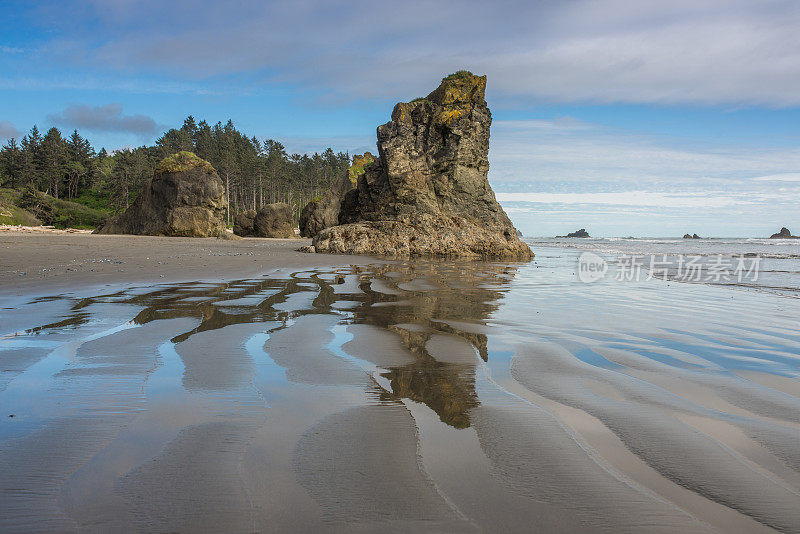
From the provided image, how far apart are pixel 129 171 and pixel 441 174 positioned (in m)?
51.3

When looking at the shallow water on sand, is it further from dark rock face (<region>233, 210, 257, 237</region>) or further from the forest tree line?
the forest tree line

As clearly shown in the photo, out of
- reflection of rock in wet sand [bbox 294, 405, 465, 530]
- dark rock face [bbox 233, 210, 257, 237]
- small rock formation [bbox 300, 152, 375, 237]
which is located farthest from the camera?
dark rock face [bbox 233, 210, 257, 237]

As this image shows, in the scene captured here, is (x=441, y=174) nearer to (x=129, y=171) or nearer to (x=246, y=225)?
(x=246, y=225)

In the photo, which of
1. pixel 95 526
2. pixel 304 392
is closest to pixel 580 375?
pixel 304 392

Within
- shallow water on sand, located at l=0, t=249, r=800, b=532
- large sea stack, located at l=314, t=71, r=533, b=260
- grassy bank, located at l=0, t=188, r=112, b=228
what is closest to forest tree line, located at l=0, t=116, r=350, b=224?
grassy bank, located at l=0, t=188, r=112, b=228

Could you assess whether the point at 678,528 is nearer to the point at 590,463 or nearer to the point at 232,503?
the point at 590,463

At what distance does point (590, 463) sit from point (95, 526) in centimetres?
154

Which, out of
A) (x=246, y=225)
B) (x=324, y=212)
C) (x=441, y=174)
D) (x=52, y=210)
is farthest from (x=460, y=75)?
(x=52, y=210)

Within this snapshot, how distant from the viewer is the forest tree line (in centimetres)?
5441

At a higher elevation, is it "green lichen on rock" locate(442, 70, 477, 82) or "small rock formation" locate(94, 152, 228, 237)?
"green lichen on rock" locate(442, 70, 477, 82)

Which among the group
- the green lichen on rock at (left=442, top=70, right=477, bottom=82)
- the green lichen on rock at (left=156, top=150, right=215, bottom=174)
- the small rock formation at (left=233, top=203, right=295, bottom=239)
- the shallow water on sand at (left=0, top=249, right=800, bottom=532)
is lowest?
the shallow water on sand at (left=0, top=249, right=800, bottom=532)

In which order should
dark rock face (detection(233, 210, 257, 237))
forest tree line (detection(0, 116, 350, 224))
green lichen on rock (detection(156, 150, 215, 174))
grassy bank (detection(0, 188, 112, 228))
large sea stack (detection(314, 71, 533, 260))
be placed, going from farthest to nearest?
forest tree line (detection(0, 116, 350, 224)) < grassy bank (detection(0, 188, 112, 228)) < dark rock face (detection(233, 210, 257, 237)) < green lichen on rock (detection(156, 150, 215, 174)) < large sea stack (detection(314, 71, 533, 260))

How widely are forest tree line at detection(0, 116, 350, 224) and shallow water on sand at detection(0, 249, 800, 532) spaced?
5343 cm

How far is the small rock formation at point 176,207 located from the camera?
27016 mm
